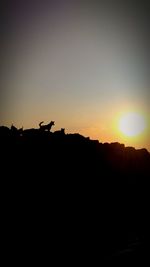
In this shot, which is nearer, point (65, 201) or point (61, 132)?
point (65, 201)

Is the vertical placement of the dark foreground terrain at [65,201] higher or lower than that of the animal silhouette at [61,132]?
lower

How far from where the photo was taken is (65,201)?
1967cm

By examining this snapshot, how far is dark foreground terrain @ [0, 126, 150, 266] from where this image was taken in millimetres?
15836

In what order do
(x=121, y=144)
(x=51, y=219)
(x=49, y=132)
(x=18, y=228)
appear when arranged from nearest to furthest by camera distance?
1. (x=18, y=228)
2. (x=51, y=219)
3. (x=49, y=132)
4. (x=121, y=144)

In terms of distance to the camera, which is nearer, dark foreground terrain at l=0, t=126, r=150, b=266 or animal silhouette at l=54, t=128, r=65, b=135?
dark foreground terrain at l=0, t=126, r=150, b=266

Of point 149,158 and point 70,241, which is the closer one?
point 70,241

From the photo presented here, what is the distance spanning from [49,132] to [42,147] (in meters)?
1.68

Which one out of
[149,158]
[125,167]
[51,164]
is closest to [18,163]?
[51,164]

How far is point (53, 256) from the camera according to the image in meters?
14.7

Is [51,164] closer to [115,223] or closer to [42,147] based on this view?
[42,147]

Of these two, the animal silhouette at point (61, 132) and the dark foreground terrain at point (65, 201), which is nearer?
the dark foreground terrain at point (65, 201)

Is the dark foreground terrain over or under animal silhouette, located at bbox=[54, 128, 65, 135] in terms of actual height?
under

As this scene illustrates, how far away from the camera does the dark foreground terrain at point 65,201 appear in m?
15.8

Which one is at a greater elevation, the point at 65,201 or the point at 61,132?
the point at 61,132
